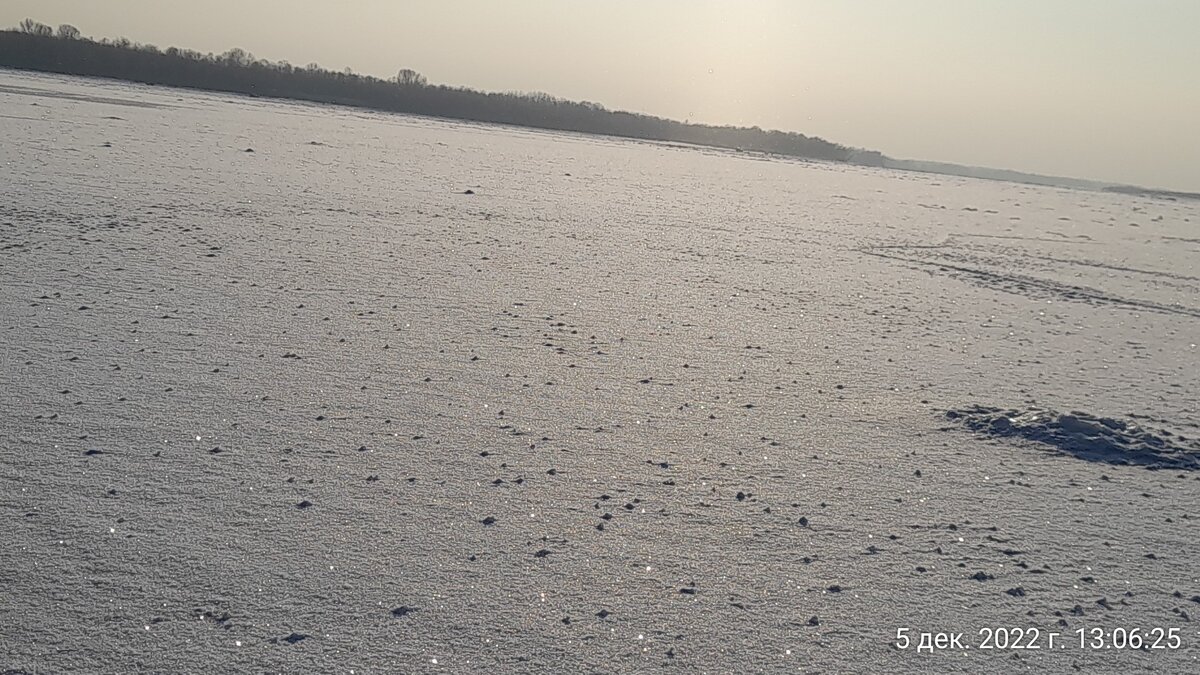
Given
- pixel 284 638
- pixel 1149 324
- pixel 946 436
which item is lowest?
pixel 284 638

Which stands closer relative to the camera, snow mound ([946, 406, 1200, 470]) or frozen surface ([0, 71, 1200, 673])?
frozen surface ([0, 71, 1200, 673])

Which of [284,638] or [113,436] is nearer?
[284,638]

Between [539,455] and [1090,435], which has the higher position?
[1090,435]

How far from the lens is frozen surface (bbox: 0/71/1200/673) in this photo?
2.58m

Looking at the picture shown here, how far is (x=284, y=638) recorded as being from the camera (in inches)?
95.2

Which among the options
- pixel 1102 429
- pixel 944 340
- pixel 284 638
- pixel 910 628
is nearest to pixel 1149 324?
pixel 944 340

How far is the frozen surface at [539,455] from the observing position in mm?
2576

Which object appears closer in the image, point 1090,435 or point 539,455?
point 539,455

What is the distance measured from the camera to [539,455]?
12.6 feet

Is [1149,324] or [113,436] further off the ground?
[1149,324]

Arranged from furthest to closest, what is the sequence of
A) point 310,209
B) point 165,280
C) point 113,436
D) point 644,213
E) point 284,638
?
point 644,213, point 310,209, point 165,280, point 113,436, point 284,638

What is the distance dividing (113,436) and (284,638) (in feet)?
5.68

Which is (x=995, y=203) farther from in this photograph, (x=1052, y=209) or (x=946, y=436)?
(x=946, y=436)

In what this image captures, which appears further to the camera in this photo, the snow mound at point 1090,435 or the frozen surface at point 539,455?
the snow mound at point 1090,435
